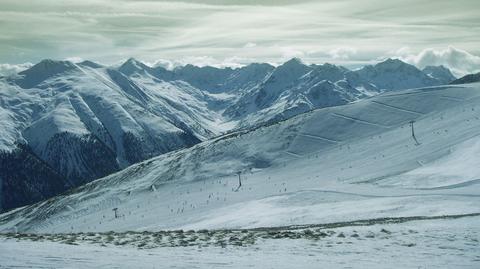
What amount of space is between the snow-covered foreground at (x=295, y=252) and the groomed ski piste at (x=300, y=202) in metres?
0.08

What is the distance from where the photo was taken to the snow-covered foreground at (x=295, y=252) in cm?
1920

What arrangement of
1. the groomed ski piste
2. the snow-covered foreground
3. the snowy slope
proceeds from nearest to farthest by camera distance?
1. the snow-covered foreground
2. the groomed ski piste
3. the snowy slope

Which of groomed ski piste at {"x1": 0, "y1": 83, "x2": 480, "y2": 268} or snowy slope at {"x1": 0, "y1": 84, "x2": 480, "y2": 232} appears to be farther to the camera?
snowy slope at {"x1": 0, "y1": 84, "x2": 480, "y2": 232}

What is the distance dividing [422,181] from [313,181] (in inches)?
1164

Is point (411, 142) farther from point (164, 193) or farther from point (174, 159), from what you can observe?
point (174, 159)

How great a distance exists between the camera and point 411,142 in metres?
107

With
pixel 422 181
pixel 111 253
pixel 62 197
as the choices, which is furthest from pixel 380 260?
pixel 62 197

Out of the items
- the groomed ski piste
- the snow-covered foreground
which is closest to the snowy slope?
the groomed ski piste

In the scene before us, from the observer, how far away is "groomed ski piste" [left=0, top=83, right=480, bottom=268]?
2109cm

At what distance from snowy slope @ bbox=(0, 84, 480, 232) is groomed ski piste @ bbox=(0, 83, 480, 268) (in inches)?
15.1

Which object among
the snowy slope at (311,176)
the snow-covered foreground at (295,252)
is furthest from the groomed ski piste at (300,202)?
the snowy slope at (311,176)

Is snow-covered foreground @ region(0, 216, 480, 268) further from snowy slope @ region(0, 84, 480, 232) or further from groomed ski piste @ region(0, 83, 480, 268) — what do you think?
snowy slope @ region(0, 84, 480, 232)

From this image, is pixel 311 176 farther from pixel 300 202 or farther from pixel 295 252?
pixel 295 252

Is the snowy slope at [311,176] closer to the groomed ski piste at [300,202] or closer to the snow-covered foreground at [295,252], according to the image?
the groomed ski piste at [300,202]
